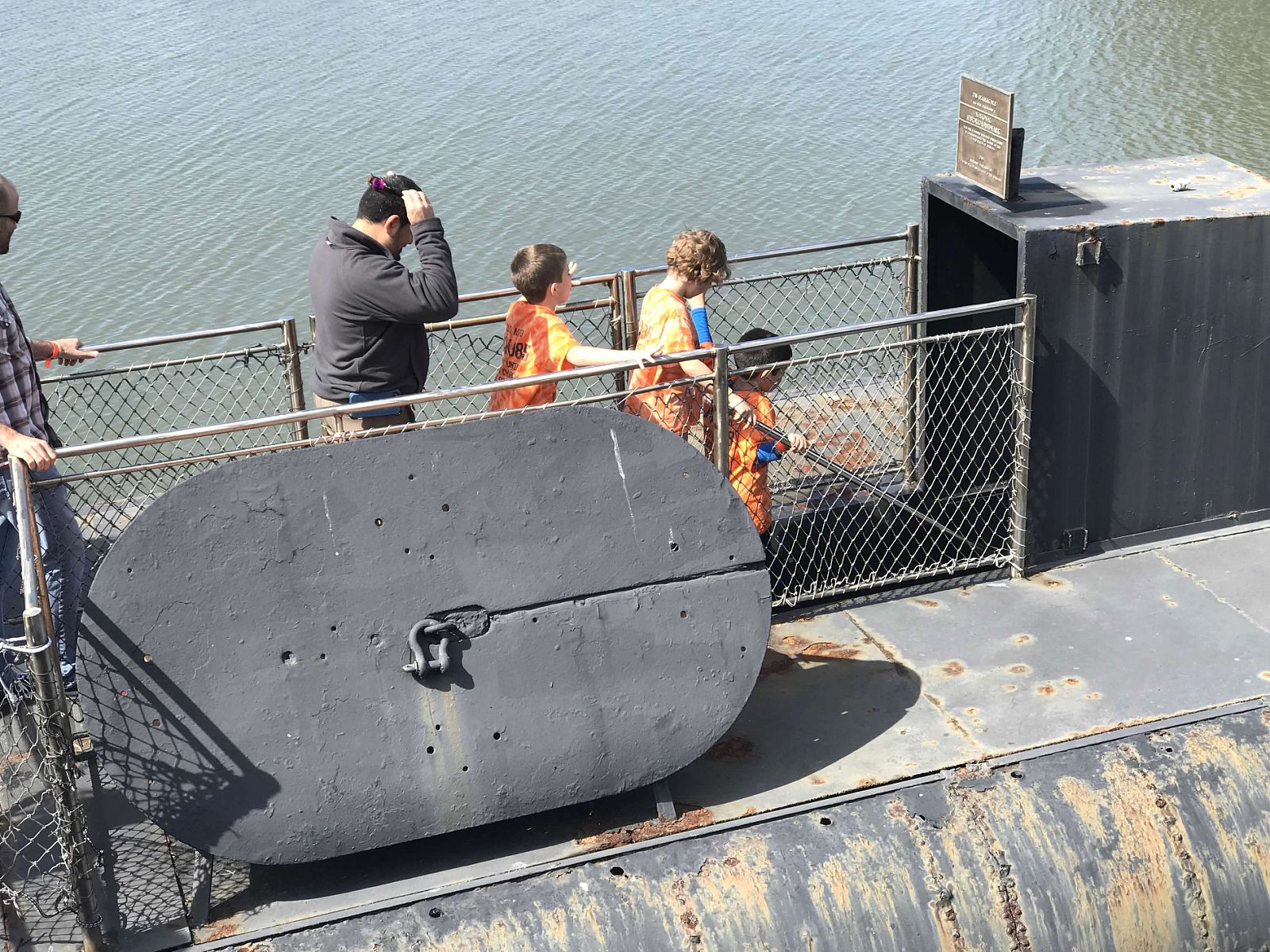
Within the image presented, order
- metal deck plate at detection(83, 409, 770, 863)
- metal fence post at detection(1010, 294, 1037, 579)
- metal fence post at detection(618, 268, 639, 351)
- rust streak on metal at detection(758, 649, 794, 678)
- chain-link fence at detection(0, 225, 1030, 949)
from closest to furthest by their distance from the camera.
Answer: metal deck plate at detection(83, 409, 770, 863) → chain-link fence at detection(0, 225, 1030, 949) → rust streak on metal at detection(758, 649, 794, 678) → metal fence post at detection(1010, 294, 1037, 579) → metal fence post at detection(618, 268, 639, 351)

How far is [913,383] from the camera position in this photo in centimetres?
676

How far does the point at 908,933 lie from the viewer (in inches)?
174

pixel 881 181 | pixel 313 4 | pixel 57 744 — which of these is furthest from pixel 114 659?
pixel 313 4

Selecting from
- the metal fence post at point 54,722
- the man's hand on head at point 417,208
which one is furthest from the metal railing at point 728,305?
the metal fence post at point 54,722

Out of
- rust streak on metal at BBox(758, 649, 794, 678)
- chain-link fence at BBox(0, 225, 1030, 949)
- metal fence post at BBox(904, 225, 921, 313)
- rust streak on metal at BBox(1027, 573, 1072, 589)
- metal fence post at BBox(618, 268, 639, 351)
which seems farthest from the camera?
metal fence post at BBox(904, 225, 921, 313)

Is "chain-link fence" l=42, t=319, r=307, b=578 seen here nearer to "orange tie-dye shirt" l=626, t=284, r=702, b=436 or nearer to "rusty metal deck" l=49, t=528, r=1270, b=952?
"orange tie-dye shirt" l=626, t=284, r=702, b=436

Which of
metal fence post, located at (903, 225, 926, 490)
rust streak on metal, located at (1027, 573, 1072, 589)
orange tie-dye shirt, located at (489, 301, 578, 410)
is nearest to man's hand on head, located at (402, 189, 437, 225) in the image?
orange tie-dye shirt, located at (489, 301, 578, 410)

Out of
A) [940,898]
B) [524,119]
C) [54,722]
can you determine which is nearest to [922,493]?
[940,898]

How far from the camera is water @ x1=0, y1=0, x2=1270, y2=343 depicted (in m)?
15.1

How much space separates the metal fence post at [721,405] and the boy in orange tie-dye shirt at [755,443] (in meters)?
0.27

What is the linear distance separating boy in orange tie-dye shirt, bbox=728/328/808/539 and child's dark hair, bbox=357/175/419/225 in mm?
1407

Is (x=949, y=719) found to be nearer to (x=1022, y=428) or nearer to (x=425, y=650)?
(x=1022, y=428)

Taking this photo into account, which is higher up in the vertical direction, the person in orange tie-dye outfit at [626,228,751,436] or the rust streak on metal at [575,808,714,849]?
the person in orange tie-dye outfit at [626,228,751,436]

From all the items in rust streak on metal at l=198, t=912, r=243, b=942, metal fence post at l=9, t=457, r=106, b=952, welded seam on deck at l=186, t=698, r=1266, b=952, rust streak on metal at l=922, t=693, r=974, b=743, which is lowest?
rust streak on metal at l=198, t=912, r=243, b=942
